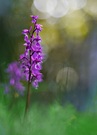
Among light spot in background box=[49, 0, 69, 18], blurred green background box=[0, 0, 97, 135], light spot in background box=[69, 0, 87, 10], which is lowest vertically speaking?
blurred green background box=[0, 0, 97, 135]

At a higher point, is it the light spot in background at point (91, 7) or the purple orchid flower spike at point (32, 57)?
the light spot in background at point (91, 7)

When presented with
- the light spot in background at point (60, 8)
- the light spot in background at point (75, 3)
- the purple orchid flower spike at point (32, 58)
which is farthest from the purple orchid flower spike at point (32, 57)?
the light spot in background at point (75, 3)

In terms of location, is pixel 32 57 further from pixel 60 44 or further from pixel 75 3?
pixel 60 44

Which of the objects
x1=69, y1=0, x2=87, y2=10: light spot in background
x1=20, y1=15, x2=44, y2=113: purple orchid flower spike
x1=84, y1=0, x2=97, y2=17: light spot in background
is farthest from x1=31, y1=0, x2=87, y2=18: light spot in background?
x1=20, y1=15, x2=44, y2=113: purple orchid flower spike

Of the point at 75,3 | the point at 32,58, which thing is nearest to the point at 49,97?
the point at 32,58

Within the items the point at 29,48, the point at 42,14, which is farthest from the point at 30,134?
the point at 42,14

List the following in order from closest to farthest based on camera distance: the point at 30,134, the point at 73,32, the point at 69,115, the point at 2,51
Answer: the point at 30,134 → the point at 69,115 → the point at 2,51 → the point at 73,32

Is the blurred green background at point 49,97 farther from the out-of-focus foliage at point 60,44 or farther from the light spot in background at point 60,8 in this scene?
the light spot in background at point 60,8

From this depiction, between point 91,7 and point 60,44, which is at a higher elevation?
point 91,7

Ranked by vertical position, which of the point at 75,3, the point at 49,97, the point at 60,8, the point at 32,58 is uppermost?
the point at 75,3

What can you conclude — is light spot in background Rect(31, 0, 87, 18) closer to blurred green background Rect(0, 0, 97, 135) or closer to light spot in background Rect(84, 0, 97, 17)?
blurred green background Rect(0, 0, 97, 135)

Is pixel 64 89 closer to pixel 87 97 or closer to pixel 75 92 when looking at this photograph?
pixel 75 92
